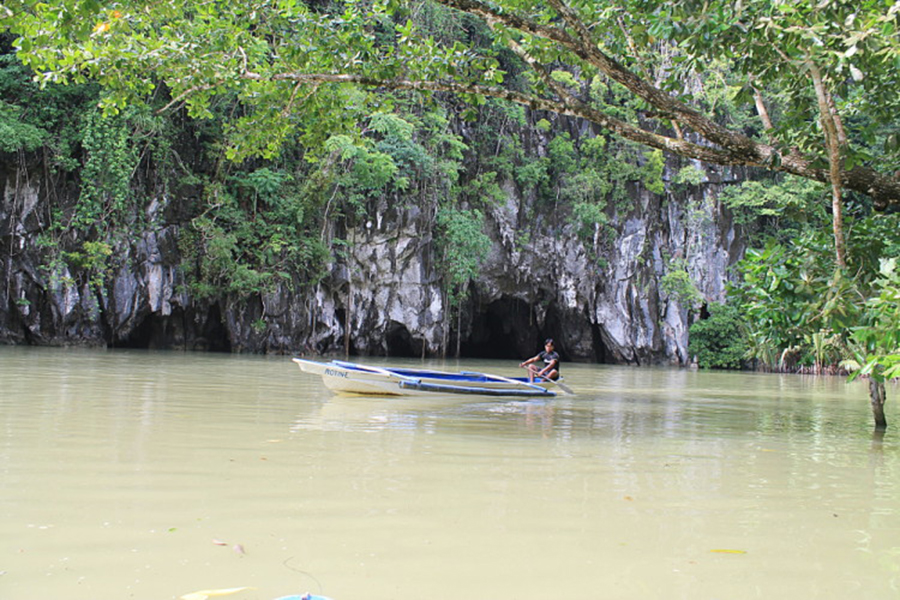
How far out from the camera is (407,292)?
859 inches

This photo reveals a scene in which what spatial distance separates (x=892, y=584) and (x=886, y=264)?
459 centimetres

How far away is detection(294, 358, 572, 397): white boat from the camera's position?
25.8ft

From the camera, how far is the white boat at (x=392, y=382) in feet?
25.8

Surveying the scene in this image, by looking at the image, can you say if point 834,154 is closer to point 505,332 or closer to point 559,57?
point 559,57

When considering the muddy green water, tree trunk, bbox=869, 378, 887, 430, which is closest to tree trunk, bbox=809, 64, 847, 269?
the muddy green water

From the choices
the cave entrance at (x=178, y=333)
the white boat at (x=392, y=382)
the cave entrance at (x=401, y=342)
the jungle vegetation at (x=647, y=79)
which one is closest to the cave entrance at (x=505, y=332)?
the cave entrance at (x=401, y=342)

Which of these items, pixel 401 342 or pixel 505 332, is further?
pixel 505 332

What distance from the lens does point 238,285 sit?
18.5 m

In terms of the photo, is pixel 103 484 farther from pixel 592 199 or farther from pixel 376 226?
pixel 592 199

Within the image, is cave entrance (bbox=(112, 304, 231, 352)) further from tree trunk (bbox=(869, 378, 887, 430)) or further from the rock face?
tree trunk (bbox=(869, 378, 887, 430))

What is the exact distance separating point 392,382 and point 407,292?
13.9m

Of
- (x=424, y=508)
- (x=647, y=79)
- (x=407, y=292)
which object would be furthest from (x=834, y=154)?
(x=407, y=292)

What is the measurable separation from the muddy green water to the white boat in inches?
72.4

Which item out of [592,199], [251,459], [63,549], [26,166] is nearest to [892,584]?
[63,549]
